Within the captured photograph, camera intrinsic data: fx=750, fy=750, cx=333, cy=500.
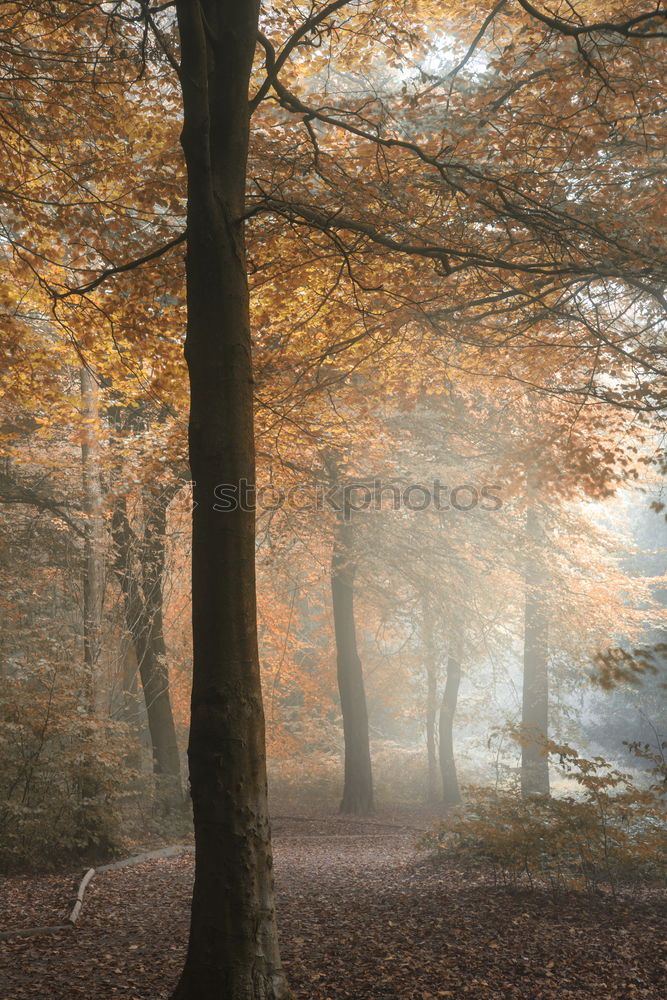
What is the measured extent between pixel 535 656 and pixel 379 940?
12.5 metres

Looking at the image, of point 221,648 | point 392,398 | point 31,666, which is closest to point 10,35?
point 221,648

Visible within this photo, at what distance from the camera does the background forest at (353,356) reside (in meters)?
6.70

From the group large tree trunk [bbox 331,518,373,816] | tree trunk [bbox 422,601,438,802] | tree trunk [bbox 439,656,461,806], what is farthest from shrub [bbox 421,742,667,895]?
tree trunk [bbox 439,656,461,806]

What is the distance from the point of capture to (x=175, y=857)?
10.1 meters

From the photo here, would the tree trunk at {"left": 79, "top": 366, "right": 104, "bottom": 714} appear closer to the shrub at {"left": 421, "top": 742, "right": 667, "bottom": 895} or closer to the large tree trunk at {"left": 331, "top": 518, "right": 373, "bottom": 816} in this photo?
the large tree trunk at {"left": 331, "top": 518, "right": 373, "bottom": 816}

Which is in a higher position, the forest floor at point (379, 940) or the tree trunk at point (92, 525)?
the tree trunk at point (92, 525)

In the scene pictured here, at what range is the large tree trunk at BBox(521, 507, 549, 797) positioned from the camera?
625 inches

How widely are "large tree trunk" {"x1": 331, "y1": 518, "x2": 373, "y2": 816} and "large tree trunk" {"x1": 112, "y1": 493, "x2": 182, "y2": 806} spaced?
368 centimetres

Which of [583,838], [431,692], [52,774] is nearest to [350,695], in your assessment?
[431,692]

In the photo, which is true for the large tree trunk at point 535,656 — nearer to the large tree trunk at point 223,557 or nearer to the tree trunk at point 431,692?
the tree trunk at point 431,692

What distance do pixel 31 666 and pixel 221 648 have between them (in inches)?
248

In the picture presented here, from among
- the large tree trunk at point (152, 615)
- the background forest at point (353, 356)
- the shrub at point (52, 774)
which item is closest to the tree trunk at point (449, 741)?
the background forest at point (353, 356)

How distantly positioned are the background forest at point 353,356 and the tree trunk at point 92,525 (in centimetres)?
8

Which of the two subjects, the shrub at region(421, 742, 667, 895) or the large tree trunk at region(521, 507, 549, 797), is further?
the large tree trunk at region(521, 507, 549, 797)
